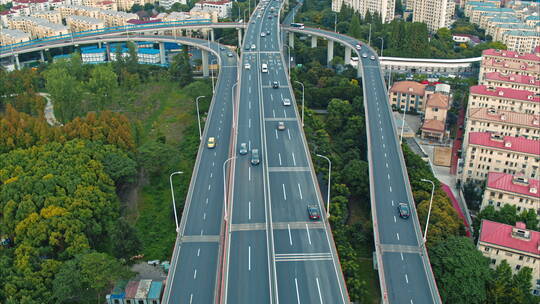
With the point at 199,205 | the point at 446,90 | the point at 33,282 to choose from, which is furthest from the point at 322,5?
the point at 33,282

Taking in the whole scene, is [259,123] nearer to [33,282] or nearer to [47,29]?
[33,282]

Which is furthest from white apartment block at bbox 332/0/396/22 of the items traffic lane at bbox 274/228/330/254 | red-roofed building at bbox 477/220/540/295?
traffic lane at bbox 274/228/330/254

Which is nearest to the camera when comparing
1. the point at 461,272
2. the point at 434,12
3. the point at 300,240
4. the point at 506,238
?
the point at 300,240

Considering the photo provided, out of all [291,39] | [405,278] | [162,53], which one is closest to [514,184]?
[405,278]

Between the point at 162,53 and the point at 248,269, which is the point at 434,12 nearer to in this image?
the point at 162,53

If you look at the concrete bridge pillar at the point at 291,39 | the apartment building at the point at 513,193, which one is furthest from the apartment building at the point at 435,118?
the concrete bridge pillar at the point at 291,39
